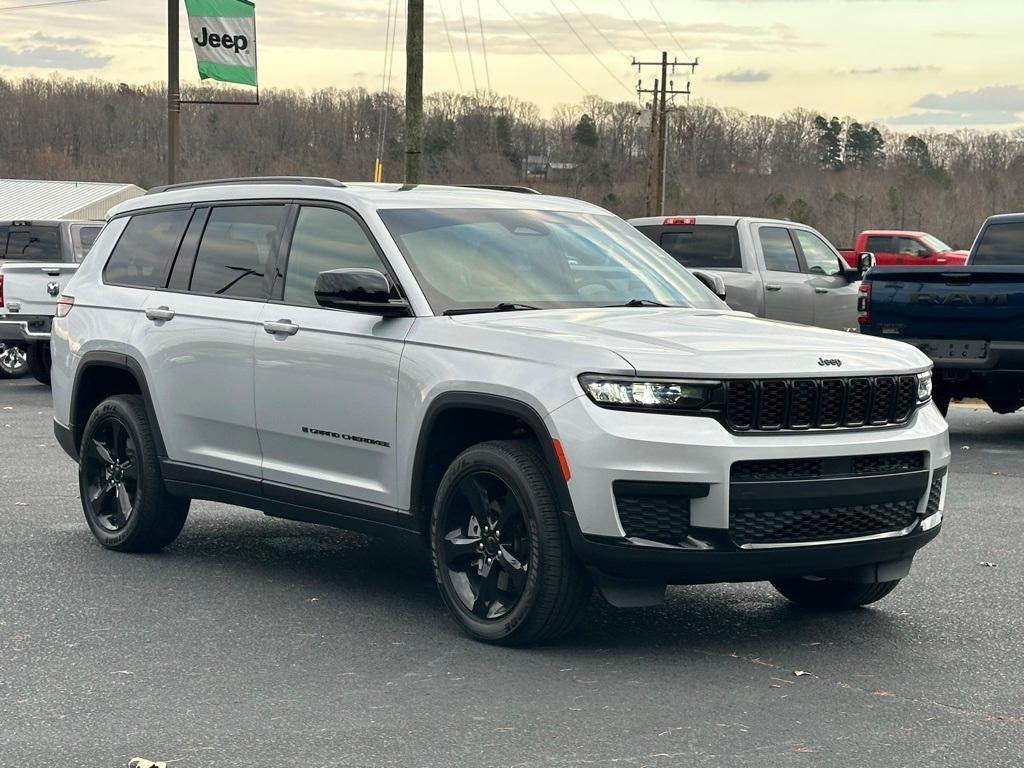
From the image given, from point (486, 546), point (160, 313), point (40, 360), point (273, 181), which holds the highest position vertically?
point (273, 181)

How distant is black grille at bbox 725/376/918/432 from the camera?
17.8 ft

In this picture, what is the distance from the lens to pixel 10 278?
18609 millimetres

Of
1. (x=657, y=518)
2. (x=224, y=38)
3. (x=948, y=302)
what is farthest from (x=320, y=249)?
(x=224, y=38)

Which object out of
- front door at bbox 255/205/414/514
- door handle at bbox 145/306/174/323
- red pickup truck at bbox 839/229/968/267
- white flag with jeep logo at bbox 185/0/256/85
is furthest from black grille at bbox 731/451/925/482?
red pickup truck at bbox 839/229/968/267

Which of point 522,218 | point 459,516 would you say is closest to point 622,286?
point 522,218

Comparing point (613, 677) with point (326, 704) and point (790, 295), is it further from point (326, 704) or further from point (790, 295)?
point (790, 295)

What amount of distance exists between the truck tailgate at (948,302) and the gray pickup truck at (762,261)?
17.2ft

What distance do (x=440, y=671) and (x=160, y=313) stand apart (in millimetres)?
2944

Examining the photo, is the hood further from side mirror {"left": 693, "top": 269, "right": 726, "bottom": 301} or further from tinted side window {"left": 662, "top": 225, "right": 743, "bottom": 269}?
tinted side window {"left": 662, "top": 225, "right": 743, "bottom": 269}

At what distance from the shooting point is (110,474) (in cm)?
805

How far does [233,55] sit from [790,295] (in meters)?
11.5

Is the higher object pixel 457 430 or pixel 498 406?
pixel 498 406

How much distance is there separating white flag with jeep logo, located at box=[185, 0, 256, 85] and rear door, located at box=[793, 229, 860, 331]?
1064cm

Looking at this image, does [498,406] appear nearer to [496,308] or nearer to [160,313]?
[496,308]
